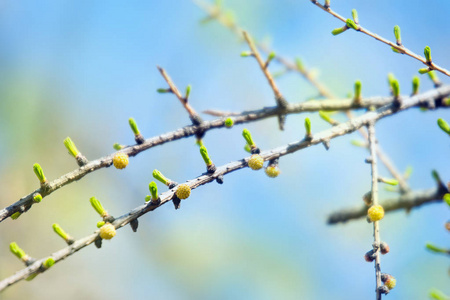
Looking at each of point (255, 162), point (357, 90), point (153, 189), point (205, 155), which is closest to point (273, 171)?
point (255, 162)

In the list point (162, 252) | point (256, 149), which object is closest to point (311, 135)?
point (256, 149)

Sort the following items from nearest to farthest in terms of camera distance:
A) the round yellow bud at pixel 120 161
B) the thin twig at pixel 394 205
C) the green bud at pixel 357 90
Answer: the round yellow bud at pixel 120 161 < the green bud at pixel 357 90 < the thin twig at pixel 394 205

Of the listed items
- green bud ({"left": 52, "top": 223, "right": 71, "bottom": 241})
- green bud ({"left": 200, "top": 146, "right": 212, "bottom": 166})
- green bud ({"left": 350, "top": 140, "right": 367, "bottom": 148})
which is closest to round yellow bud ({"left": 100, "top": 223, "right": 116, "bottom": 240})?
green bud ({"left": 52, "top": 223, "right": 71, "bottom": 241})

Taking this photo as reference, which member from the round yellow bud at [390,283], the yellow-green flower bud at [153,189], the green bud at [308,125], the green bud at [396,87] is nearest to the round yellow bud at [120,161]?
the yellow-green flower bud at [153,189]

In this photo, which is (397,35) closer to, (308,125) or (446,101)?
(308,125)

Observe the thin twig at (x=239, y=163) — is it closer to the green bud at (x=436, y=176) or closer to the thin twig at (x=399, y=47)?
the green bud at (x=436, y=176)

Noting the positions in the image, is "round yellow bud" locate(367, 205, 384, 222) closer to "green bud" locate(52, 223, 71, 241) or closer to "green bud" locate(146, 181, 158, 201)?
"green bud" locate(146, 181, 158, 201)
